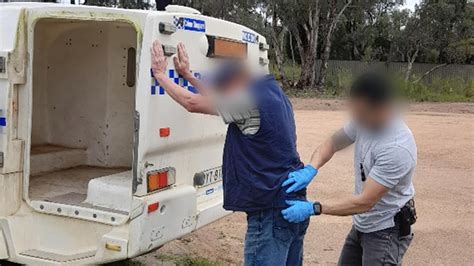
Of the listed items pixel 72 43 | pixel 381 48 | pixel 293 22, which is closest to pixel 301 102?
pixel 293 22

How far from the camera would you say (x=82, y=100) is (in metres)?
5.98

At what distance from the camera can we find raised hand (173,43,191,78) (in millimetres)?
4324

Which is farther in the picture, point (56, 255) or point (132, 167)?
point (56, 255)

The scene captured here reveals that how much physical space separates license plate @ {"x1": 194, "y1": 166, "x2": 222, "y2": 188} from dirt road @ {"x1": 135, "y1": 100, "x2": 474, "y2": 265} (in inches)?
41.4

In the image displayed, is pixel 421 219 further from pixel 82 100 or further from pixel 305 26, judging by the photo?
pixel 305 26

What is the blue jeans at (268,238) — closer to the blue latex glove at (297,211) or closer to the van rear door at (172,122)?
the blue latex glove at (297,211)

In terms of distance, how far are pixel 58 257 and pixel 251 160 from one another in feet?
5.87

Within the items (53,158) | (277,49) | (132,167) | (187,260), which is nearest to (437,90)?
(277,49)

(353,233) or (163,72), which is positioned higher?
(163,72)

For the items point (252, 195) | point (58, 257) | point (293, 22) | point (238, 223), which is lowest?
point (238, 223)

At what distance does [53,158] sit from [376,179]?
11.4ft

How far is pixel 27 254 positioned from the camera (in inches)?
173

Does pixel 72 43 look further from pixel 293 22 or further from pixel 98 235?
pixel 293 22

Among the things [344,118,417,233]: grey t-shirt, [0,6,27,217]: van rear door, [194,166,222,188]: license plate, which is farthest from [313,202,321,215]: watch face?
[0,6,27,217]: van rear door
